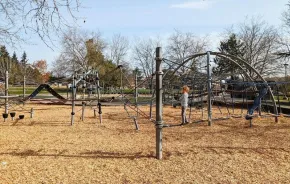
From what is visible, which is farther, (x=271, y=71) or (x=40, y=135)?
(x=271, y=71)

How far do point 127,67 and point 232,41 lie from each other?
15.9 m

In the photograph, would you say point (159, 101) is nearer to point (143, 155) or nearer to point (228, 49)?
point (143, 155)

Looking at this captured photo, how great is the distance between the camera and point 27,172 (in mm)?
4996

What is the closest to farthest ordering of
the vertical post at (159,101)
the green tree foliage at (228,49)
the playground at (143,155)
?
the playground at (143,155), the vertical post at (159,101), the green tree foliage at (228,49)

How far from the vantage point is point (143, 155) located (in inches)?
243

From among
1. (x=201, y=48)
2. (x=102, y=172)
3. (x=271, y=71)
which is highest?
(x=201, y=48)

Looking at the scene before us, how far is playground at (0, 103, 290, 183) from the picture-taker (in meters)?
4.80

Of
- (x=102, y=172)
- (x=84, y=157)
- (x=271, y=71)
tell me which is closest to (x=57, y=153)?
(x=84, y=157)

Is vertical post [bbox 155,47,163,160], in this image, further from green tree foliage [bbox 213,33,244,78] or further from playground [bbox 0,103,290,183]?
green tree foliage [bbox 213,33,244,78]

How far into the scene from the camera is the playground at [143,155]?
4.80m

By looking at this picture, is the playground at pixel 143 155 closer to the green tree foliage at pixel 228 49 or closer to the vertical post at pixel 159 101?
the vertical post at pixel 159 101

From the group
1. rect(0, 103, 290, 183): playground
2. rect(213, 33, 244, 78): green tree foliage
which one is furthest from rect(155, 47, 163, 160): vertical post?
rect(213, 33, 244, 78): green tree foliage

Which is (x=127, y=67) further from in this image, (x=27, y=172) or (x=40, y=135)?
(x=27, y=172)

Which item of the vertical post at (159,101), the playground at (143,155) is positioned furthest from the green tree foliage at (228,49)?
the vertical post at (159,101)
